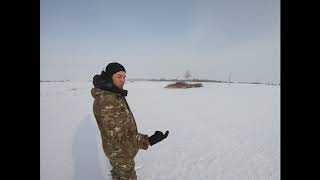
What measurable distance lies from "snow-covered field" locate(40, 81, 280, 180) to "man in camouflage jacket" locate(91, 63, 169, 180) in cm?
93

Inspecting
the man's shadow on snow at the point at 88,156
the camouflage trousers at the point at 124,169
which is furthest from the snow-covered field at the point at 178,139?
the camouflage trousers at the point at 124,169

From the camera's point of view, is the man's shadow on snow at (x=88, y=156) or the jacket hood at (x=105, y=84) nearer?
the jacket hood at (x=105, y=84)

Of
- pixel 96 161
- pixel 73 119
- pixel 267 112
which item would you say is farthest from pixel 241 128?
pixel 73 119

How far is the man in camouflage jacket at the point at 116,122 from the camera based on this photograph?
211 cm

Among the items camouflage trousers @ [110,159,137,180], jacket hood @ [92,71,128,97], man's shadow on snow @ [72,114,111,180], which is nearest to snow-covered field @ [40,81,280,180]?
man's shadow on snow @ [72,114,111,180]

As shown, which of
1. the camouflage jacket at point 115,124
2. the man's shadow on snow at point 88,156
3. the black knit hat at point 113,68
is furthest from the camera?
the man's shadow on snow at point 88,156

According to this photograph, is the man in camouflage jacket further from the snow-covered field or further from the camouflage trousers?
the snow-covered field

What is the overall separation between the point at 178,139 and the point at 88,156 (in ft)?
4.46

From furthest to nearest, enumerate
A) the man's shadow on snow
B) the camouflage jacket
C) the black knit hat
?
the man's shadow on snow → the black knit hat → the camouflage jacket

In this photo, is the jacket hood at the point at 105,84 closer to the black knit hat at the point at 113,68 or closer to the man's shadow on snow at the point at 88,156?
the black knit hat at the point at 113,68

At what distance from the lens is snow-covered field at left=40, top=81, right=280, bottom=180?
3197mm
